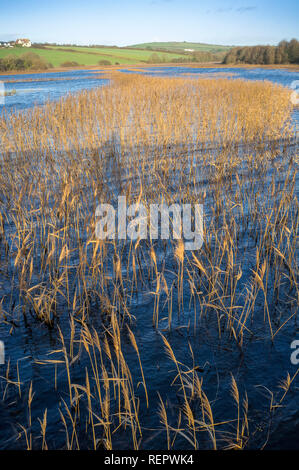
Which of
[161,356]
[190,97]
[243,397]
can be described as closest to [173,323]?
[161,356]

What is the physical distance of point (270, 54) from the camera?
158 feet

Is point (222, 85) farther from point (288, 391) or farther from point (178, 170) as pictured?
point (288, 391)

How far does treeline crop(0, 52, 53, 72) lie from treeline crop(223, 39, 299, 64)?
33487 mm

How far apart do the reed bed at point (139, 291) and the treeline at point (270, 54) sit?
46.2m

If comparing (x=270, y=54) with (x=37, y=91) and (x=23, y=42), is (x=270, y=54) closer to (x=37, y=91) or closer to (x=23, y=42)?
(x=37, y=91)

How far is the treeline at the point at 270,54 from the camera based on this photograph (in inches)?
1763

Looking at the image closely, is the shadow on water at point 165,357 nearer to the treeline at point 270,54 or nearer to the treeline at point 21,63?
the treeline at point 270,54

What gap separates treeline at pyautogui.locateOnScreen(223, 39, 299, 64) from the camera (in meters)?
44.8

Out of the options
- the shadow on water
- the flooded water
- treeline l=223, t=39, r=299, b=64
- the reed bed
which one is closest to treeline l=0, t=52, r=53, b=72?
the flooded water

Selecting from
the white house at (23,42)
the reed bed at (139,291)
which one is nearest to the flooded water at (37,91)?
the reed bed at (139,291)

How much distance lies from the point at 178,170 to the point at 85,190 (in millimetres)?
2136

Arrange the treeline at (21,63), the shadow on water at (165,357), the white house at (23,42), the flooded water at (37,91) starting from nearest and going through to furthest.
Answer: the shadow on water at (165,357) < the flooded water at (37,91) < the treeline at (21,63) < the white house at (23,42)

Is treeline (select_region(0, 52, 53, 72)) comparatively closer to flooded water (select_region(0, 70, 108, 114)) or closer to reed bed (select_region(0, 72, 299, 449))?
flooded water (select_region(0, 70, 108, 114))

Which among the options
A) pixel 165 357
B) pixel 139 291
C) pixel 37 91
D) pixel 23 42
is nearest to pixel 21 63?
A: pixel 23 42
